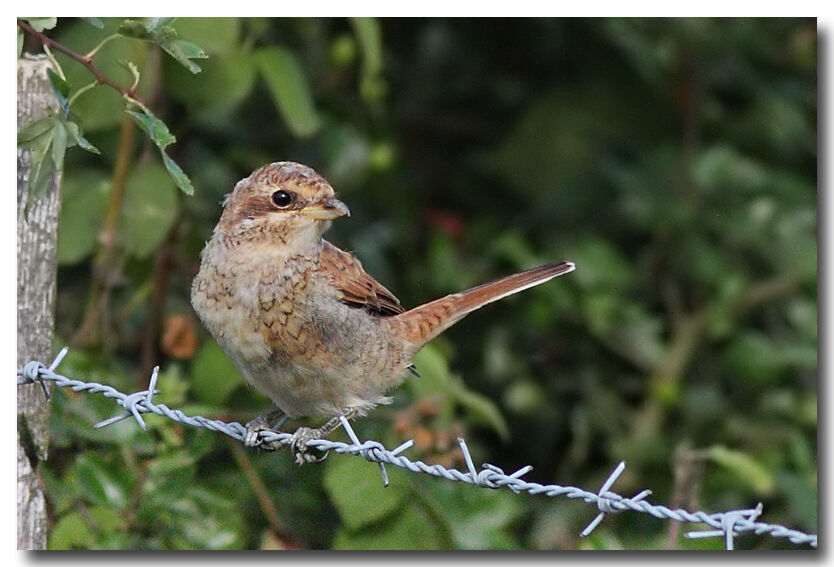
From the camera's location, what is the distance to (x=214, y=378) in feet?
10.8

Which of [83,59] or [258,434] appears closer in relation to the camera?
[83,59]

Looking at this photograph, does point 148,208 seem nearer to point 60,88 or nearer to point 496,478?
point 60,88

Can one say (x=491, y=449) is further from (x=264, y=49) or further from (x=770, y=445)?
(x=264, y=49)

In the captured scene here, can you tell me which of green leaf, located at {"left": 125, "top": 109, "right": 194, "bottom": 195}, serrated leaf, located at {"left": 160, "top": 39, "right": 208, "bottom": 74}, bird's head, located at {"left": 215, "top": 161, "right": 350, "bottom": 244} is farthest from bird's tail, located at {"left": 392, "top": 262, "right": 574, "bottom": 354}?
serrated leaf, located at {"left": 160, "top": 39, "right": 208, "bottom": 74}

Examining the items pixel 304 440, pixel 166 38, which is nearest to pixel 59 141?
pixel 166 38

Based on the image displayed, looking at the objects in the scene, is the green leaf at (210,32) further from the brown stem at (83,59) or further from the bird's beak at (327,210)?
the bird's beak at (327,210)

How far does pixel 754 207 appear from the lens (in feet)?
13.9

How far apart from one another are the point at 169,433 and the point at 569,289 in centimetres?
178

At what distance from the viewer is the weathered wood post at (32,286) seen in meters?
2.52

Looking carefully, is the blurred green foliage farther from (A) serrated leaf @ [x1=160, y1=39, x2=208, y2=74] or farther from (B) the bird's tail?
(A) serrated leaf @ [x1=160, y1=39, x2=208, y2=74]

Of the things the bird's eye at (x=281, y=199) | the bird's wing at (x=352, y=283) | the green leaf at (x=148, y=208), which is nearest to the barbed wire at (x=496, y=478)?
the bird's wing at (x=352, y=283)

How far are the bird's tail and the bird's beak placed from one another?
14.6 inches

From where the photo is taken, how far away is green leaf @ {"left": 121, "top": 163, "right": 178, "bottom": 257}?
3.32m

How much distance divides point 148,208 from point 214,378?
1.62 ft
